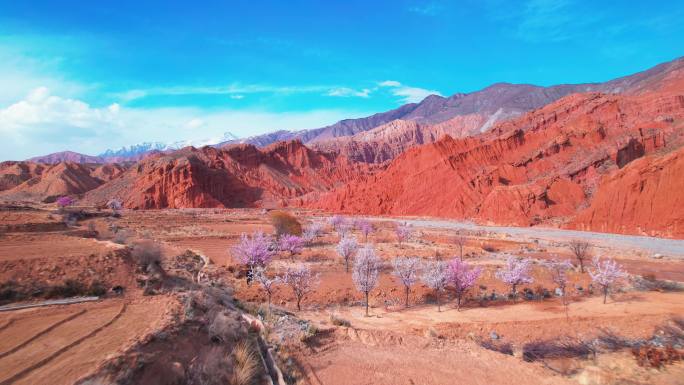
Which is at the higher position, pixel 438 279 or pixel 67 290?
pixel 67 290

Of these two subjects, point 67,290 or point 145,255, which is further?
point 145,255

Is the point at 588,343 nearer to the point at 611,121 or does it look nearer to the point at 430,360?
the point at 430,360

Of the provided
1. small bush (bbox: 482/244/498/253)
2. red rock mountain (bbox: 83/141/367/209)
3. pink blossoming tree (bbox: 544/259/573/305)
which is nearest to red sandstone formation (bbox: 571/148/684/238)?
small bush (bbox: 482/244/498/253)

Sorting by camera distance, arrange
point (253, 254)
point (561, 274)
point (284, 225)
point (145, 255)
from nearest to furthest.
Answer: point (145, 255) → point (561, 274) → point (253, 254) → point (284, 225)

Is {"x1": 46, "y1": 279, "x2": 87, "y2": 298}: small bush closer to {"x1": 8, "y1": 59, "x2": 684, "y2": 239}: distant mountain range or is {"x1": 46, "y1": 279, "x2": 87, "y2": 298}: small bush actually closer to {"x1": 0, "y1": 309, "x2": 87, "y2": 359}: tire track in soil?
{"x1": 0, "y1": 309, "x2": 87, "y2": 359}: tire track in soil

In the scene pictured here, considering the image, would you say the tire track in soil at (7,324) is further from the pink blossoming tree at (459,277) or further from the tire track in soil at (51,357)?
the pink blossoming tree at (459,277)

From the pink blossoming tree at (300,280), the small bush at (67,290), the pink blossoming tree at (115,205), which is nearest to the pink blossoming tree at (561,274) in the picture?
the pink blossoming tree at (300,280)

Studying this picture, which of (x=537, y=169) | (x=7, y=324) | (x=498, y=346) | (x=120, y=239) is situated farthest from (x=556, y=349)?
(x=537, y=169)

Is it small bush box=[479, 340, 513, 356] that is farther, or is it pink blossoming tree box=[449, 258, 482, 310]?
pink blossoming tree box=[449, 258, 482, 310]

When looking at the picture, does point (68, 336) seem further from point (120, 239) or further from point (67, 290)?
point (120, 239)
